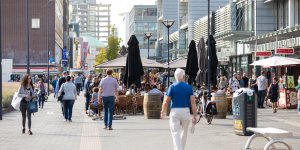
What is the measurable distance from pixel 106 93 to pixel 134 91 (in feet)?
30.7

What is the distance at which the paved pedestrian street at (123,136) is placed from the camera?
1338 centimetres

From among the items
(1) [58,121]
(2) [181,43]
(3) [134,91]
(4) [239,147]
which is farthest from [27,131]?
(2) [181,43]

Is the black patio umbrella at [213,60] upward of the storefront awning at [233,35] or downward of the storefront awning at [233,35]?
downward

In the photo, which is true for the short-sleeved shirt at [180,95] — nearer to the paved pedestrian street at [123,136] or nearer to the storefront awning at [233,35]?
the paved pedestrian street at [123,136]

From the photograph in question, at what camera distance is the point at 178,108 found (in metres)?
10.9

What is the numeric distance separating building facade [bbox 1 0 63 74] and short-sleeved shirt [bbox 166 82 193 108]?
83.3 m

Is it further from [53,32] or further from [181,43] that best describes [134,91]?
[53,32]

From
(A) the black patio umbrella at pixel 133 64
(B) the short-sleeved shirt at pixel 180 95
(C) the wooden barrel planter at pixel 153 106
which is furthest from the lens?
(A) the black patio umbrella at pixel 133 64

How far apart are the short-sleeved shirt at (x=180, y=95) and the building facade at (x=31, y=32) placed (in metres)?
83.3

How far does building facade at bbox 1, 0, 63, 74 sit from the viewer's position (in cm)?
9406

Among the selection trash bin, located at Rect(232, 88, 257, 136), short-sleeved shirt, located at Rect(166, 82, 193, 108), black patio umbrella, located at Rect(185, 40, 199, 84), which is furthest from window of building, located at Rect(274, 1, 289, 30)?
short-sleeved shirt, located at Rect(166, 82, 193, 108)

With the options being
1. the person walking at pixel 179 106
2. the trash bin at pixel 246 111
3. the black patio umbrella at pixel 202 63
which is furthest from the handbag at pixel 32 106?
the black patio umbrella at pixel 202 63

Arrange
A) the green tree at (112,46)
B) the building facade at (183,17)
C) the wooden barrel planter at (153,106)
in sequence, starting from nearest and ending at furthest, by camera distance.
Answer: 1. the wooden barrel planter at (153,106)
2. the building facade at (183,17)
3. the green tree at (112,46)

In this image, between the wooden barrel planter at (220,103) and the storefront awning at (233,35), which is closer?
the wooden barrel planter at (220,103)
